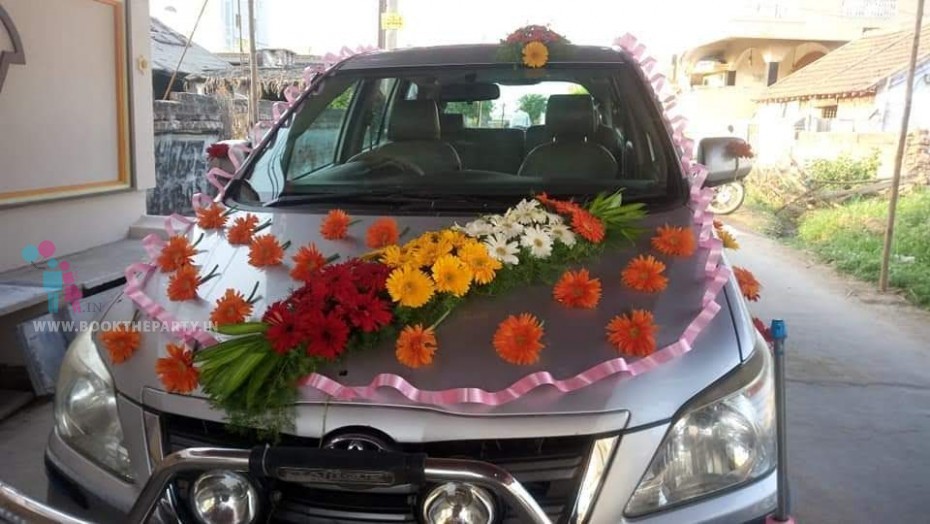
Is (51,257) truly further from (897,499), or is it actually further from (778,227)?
(778,227)

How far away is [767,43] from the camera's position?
2844 centimetres

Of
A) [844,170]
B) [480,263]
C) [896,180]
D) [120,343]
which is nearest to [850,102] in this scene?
[844,170]

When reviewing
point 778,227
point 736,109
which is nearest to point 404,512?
point 778,227

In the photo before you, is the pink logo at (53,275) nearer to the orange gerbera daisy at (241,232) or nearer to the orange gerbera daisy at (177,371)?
the orange gerbera daisy at (241,232)

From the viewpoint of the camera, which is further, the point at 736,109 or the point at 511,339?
the point at 736,109

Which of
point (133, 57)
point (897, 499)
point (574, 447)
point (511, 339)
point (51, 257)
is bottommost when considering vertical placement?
point (897, 499)

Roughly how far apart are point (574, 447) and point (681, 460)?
261 mm

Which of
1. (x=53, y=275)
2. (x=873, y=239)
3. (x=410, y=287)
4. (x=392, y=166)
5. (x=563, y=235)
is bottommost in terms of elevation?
(x=873, y=239)

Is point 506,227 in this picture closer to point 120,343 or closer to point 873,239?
point 120,343

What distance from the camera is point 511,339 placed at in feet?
6.45

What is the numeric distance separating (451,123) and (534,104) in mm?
392

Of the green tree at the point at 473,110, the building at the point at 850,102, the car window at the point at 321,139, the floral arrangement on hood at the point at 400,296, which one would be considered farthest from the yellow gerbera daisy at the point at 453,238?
the building at the point at 850,102

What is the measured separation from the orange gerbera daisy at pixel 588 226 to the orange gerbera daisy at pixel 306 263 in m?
0.76

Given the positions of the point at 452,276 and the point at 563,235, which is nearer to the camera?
the point at 452,276
